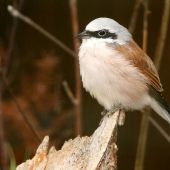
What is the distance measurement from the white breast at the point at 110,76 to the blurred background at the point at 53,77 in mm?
1235

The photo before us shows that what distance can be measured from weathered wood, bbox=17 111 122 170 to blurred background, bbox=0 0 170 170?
5.43 feet

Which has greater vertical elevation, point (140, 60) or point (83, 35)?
point (83, 35)

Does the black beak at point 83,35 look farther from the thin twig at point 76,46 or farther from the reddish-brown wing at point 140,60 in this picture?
the thin twig at point 76,46

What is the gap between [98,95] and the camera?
236 centimetres

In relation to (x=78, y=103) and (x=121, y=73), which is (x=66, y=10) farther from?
(x=121, y=73)

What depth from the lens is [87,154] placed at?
1.77 m

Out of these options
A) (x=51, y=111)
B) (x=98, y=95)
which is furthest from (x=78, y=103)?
(x=51, y=111)

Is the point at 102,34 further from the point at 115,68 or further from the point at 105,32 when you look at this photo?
the point at 115,68

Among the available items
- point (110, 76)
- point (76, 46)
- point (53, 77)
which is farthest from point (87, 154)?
point (53, 77)

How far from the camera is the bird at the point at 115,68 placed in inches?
89.0

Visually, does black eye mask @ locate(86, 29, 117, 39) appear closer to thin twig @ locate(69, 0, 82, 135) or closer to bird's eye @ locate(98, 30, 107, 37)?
bird's eye @ locate(98, 30, 107, 37)

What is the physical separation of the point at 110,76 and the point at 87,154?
57 centimetres

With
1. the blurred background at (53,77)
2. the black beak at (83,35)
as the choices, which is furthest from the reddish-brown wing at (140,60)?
the blurred background at (53,77)

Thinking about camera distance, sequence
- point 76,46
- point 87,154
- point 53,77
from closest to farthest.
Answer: point 87,154
point 76,46
point 53,77
